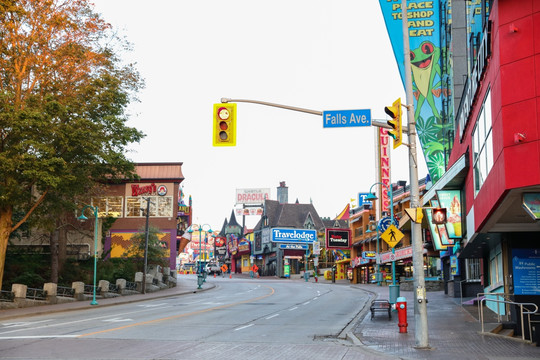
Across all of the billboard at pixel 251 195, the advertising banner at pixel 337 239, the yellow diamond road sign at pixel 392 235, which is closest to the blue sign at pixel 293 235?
the advertising banner at pixel 337 239

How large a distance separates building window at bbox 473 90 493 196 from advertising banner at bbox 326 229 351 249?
56.3 m

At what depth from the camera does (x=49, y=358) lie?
12555mm

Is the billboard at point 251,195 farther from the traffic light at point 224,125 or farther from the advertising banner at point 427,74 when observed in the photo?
the traffic light at point 224,125

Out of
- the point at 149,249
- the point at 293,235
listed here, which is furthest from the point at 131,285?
the point at 293,235

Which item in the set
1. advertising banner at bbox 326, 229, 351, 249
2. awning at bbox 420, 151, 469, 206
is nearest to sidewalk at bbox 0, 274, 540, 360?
awning at bbox 420, 151, 469, 206

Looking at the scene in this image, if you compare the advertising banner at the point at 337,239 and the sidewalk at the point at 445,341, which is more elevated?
the advertising banner at the point at 337,239

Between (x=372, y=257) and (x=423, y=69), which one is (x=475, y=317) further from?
(x=372, y=257)

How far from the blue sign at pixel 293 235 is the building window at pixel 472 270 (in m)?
63.3

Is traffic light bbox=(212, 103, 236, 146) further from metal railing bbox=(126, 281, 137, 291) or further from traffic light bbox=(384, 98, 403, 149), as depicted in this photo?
metal railing bbox=(126, 281, 137, 291)

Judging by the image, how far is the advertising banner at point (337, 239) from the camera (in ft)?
245

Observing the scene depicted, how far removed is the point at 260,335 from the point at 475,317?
9.87 m

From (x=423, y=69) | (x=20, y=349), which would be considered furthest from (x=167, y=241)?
(x=20, y=349)

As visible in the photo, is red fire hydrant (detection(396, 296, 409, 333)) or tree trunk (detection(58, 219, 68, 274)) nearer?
red fire hydrant (detection(396, 296, 409, 333))

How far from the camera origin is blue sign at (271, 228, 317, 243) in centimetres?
9912
